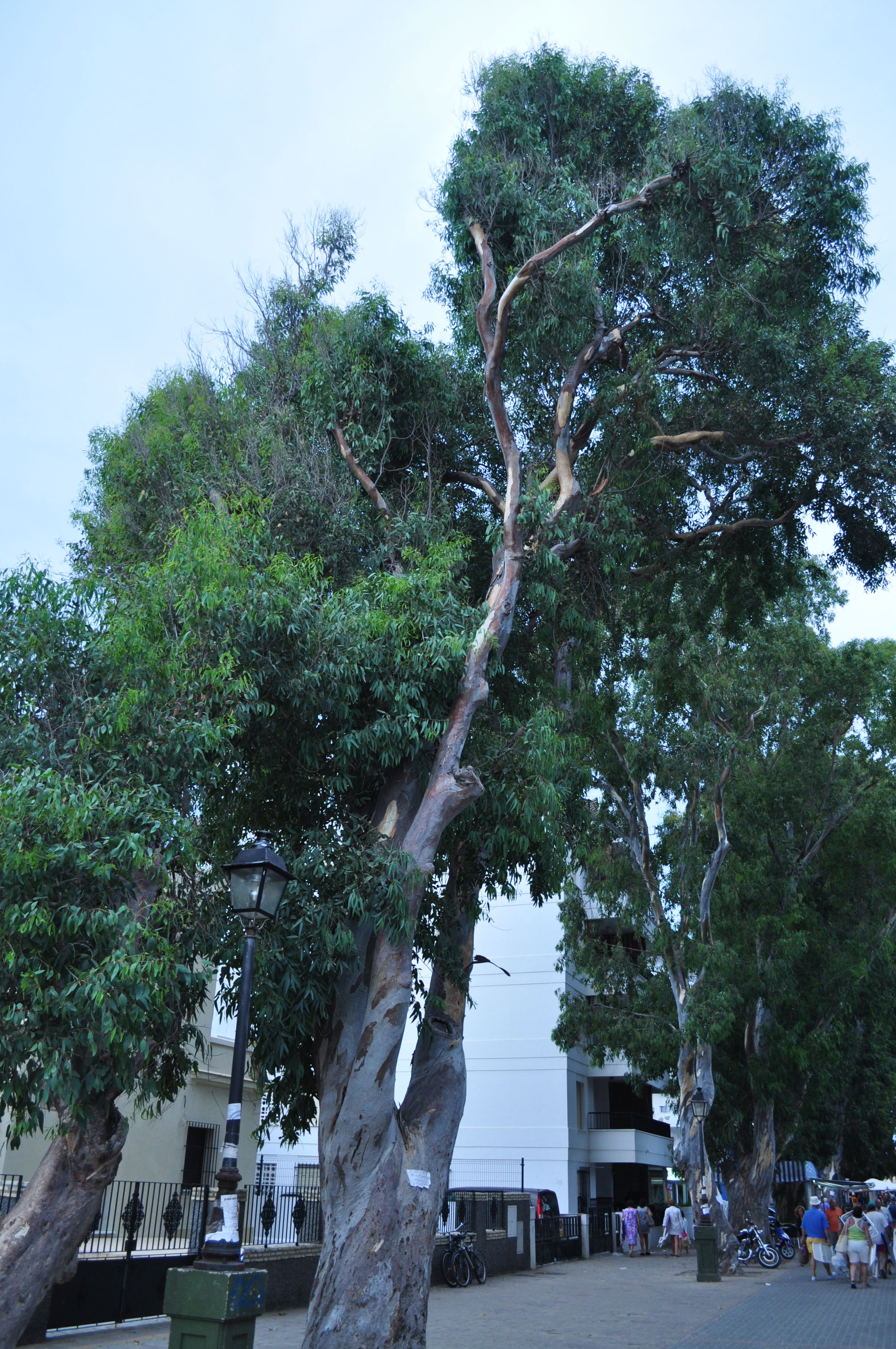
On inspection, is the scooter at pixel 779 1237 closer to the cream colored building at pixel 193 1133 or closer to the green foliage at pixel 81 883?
the cream colored building at pixel 193 1133

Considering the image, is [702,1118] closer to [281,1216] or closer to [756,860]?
[756,860]

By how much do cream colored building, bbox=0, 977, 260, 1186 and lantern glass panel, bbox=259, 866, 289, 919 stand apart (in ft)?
43.3

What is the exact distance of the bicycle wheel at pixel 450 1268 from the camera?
779 inches

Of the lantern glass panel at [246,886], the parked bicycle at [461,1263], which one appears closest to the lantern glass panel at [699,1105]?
the parked bicycle at [461,1263]

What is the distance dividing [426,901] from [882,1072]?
94.8 ft

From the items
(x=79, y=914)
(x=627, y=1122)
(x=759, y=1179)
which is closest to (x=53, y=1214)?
(x=79, y=914)

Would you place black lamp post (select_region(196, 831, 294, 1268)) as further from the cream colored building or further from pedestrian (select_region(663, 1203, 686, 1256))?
pedestrian (select_region(663, 1203, 686, 1256))

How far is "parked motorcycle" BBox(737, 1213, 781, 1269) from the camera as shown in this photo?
2670cm

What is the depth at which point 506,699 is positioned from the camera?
50.3ft

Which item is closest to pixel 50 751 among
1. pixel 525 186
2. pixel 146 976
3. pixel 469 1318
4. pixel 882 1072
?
pixel 146 976

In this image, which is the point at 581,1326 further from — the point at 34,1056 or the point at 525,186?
the point at 525,186

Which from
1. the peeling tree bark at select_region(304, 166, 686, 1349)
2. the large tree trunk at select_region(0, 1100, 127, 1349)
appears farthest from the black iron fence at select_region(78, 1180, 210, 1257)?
the peeling tree bark at select_region(304, 166, 686, 1349)

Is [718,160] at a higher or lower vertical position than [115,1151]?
higher

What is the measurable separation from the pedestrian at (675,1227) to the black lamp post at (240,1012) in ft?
91.3
